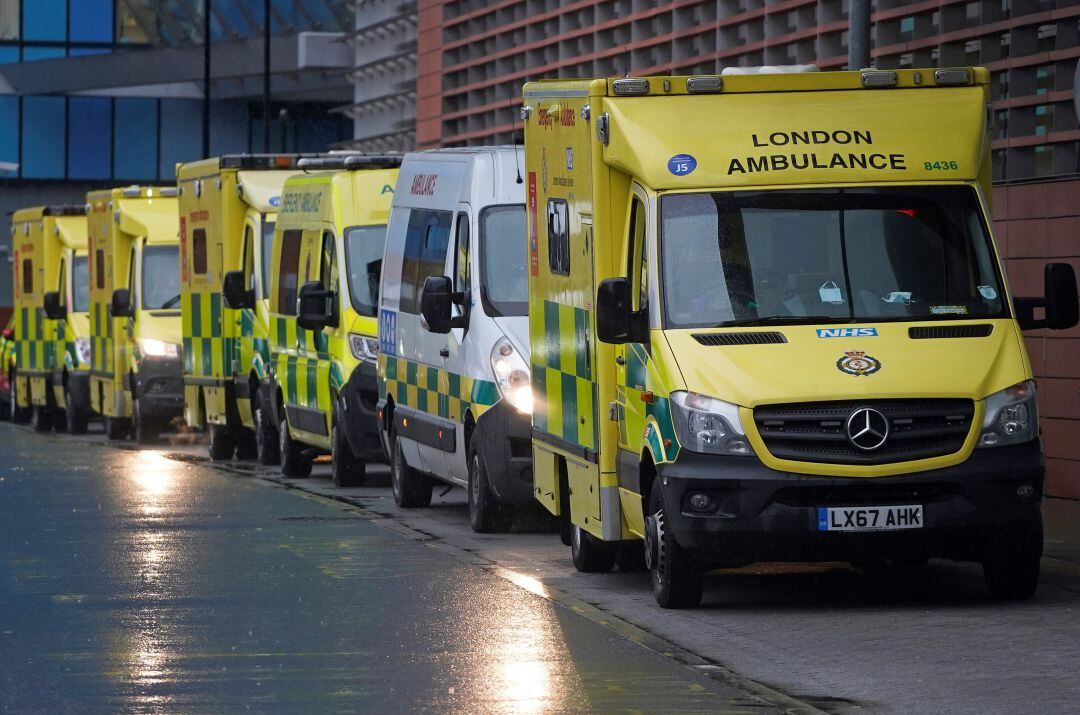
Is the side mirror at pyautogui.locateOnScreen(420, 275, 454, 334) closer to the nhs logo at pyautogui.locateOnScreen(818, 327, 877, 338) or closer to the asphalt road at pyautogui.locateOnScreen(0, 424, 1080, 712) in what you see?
the asphalt road at pyautogui.locateOnScreen(0, 424, 1080, 712)

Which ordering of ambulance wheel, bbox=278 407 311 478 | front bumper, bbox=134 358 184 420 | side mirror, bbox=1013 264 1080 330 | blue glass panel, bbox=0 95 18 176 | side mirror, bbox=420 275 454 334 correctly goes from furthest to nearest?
blue glass panel, bbox=0 95 18 176
front bumper, bbox=134 358 184 420
ambulance wheel, bbox=278 407 311 478
side mirror, bbox=420 275 454 334
side mirror, bbox=1013 264 1080 330

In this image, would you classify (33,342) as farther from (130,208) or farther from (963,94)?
(963,94)

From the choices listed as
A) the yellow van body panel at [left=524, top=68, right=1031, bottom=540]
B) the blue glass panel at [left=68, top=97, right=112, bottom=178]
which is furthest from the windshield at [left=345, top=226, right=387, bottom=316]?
→ the blue glass panel at [left=68, top=97, right=112, bottom=178]

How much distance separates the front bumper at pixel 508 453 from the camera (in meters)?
15.2

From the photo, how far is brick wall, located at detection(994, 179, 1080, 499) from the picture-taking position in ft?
56.7

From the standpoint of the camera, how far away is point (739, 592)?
489 inches

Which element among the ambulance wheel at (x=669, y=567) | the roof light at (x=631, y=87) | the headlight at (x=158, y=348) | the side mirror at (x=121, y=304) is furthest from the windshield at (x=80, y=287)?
the ambulance wheel at (x=669, y=567)

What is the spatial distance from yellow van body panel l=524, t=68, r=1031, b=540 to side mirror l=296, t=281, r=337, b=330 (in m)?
7.04

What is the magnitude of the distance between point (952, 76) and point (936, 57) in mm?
7482

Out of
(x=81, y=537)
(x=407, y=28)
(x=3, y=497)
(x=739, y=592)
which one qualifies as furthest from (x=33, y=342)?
(x=739, y=592)

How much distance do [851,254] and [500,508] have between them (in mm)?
4485

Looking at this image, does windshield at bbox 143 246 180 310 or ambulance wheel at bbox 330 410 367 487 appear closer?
ambulance wheel at bbox 330 410 367 487

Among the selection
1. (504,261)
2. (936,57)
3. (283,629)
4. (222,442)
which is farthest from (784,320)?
(222,442)

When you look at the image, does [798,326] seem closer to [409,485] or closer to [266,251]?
[409,485]
